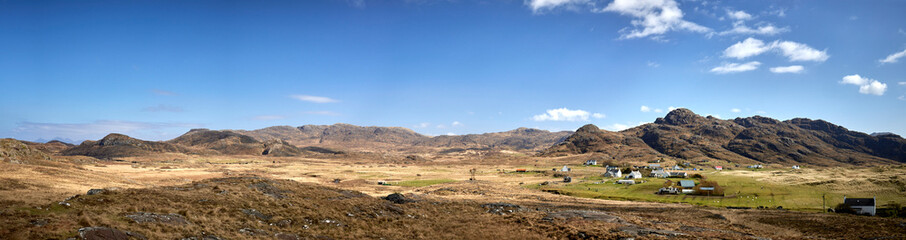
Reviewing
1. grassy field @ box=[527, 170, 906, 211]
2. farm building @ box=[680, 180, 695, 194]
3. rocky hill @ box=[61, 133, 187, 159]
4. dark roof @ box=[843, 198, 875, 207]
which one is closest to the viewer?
dark roof @ box=[843, 198, 875, 207]

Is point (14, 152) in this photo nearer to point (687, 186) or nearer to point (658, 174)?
point (687, 186)

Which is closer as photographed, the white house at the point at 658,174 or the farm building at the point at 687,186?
the farm building at the point at 687,186

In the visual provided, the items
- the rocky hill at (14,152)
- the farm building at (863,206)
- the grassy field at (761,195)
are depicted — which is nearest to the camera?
the farm building at (863,206)

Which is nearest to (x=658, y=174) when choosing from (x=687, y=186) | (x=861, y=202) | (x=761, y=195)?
(x=687, y=186)

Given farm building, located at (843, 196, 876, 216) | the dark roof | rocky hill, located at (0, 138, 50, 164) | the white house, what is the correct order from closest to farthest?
farm building, located at (843, 196, 876, 216) < the dark roof < rocky hill, located at (0, 138, 50, 164) < the white house

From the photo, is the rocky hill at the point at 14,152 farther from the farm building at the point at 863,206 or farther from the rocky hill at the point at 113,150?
the farm building at the point at 863,206

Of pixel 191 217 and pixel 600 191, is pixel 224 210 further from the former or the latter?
pixel 600 191

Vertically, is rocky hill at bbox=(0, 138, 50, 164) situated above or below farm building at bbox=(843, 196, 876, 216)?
above

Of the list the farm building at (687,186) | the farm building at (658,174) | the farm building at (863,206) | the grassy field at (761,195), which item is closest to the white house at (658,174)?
the farm building at (658,174)

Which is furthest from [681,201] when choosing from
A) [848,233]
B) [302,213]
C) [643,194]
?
[302,213]

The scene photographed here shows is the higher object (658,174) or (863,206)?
(658,174)

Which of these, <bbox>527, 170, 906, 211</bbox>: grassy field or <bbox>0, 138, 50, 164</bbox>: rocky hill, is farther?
<bbox>0, 138, 50, 164</bbox>: rocky hill

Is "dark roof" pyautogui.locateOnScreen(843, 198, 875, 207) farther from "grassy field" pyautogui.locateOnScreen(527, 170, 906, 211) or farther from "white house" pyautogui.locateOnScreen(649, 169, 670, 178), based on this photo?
"white house" pyautogui.locateOnScreen(649, 169, 670, 178)

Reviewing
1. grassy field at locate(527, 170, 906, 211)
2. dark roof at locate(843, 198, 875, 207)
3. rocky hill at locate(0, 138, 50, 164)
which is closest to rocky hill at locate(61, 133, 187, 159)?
rocky hill at locate(0, 138, 50, 164)
